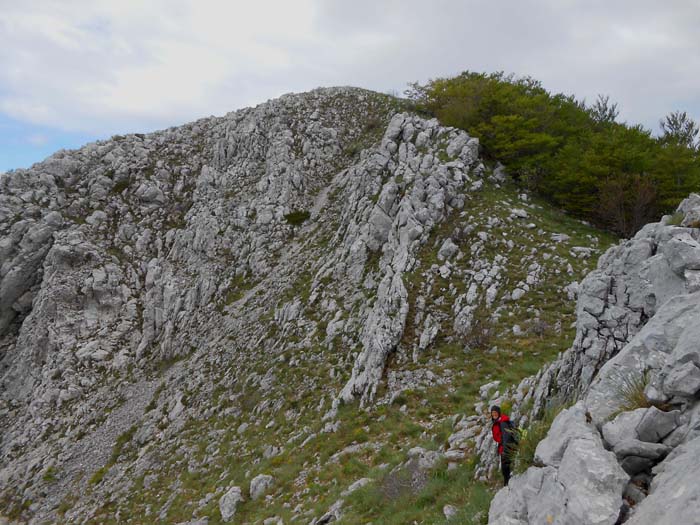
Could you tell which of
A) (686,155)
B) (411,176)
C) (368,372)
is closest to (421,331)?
(368,372)

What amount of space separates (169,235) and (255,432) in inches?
1059

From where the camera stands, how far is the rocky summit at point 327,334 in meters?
6.96

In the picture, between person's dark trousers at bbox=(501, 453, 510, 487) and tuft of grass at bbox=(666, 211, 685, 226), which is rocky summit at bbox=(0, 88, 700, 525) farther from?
person's dark trousers at bbox=(501, 453, 510, 487)

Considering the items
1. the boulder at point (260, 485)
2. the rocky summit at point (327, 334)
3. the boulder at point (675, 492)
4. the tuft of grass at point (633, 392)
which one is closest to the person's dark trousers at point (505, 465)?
the rocky summit at point (327, 334)

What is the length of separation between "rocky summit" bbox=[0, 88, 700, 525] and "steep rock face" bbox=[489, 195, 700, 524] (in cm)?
4

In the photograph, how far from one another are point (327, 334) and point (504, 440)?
15475 millimetres

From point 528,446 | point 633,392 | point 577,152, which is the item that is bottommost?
point 528,446

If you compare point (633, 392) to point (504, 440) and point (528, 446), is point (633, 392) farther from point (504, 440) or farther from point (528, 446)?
point (504, 440)

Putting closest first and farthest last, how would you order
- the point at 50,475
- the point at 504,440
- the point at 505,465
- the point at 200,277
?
the point at 505,465
the point at 504,440
the point at 50,475
the point at 200,277

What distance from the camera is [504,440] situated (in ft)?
27.5

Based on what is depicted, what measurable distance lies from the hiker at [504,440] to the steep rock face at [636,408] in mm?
1062

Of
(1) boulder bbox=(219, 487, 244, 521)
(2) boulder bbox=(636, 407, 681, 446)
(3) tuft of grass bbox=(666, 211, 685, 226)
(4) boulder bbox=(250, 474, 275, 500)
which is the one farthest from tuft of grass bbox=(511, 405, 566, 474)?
(1) boulder bbox=(219, 487, 244, 521)

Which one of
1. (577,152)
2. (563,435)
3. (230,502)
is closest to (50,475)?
(230,502)

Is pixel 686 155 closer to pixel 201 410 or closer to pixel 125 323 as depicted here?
pixel 201 410
